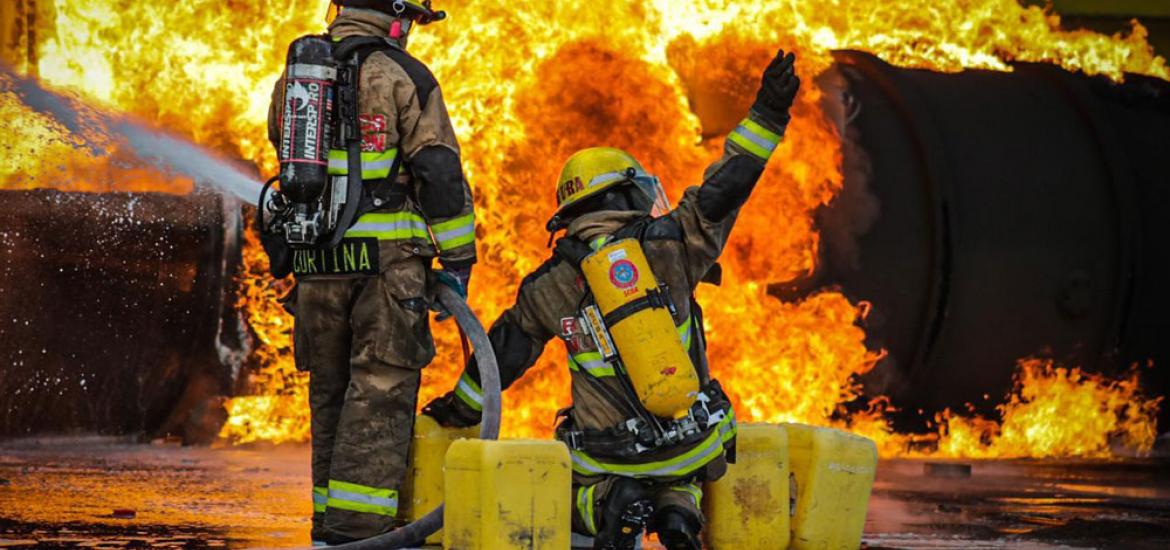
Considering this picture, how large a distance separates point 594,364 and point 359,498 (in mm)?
874

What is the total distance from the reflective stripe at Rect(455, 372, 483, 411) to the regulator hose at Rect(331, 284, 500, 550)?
106 mm

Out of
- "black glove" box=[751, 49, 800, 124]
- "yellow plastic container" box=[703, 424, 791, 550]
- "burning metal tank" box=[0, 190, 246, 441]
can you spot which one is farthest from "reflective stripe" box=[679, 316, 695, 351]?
"burning metal tank" box=[0, 190, 246, 441]

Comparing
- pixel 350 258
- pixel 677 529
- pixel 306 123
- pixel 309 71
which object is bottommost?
pixel 677 529

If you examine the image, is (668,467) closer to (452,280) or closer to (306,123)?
(452,280)

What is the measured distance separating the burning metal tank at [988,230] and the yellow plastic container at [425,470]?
394 centimetres

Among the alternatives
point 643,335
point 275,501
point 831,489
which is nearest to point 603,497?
point 643,335

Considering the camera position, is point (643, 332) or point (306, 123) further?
point (306, 123)

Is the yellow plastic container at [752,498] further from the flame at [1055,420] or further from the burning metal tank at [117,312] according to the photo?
the burning metal tank at [117,312]

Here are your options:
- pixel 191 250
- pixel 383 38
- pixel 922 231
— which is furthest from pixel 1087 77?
pixel 383 38

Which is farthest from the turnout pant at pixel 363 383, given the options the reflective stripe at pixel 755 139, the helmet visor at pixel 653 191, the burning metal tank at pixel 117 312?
the burning metal tank at pixel 117 312

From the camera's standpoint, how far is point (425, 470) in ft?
19.3

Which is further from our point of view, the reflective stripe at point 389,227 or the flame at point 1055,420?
the flame at point 1055,420

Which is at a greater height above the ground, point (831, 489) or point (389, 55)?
point (389, 55)

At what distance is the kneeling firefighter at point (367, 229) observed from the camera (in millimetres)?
5660
